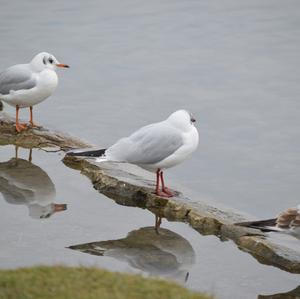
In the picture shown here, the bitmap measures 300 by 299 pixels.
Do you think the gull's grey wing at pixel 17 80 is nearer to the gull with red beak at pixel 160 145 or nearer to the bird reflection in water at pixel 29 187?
the bird reflection in water at pixel 29 187

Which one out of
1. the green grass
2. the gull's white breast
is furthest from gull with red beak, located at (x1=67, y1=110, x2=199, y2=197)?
the green grass

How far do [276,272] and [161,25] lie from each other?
44.0 feet

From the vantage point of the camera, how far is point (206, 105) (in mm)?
14320

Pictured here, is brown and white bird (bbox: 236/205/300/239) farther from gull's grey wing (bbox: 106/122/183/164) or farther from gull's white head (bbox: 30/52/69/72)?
gull's white head (bbox: 30/52/69/72)

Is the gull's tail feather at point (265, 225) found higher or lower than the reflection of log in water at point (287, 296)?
higher

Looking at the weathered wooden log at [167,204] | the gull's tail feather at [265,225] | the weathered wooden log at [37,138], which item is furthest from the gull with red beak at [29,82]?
the gull's tail feather at [265,225]

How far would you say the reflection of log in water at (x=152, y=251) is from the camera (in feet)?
23.9

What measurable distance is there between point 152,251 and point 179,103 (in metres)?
6.99

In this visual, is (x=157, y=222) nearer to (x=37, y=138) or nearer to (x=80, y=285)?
(x=80, y=285)

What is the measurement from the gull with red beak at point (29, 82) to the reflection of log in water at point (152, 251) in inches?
161

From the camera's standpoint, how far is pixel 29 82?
11633mm

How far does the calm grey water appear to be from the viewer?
7.77m

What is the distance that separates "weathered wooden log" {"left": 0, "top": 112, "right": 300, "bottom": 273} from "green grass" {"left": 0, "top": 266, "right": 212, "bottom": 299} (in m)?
2.04

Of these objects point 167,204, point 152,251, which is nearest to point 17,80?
point 167,204
